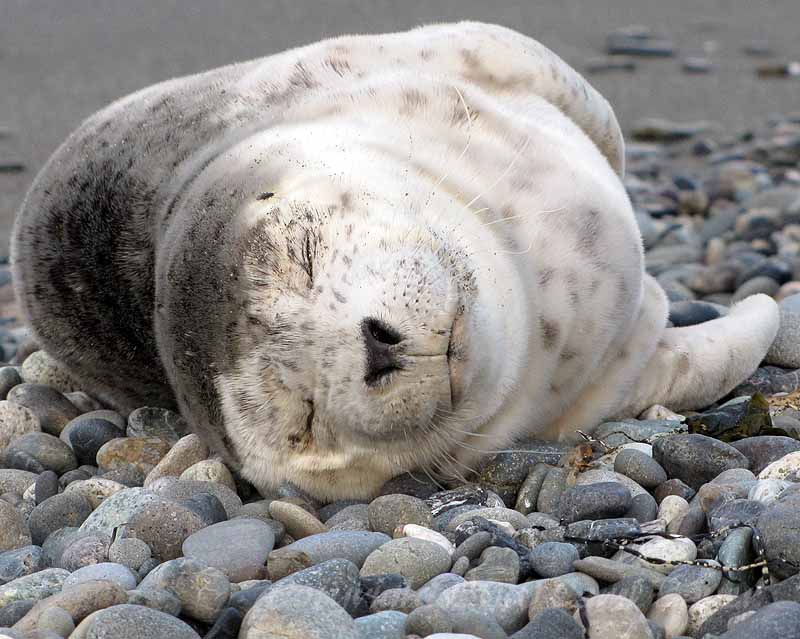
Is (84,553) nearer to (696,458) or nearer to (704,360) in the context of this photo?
(696,458)

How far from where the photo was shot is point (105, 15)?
14.5 meters

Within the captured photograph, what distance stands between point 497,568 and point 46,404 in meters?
2.51

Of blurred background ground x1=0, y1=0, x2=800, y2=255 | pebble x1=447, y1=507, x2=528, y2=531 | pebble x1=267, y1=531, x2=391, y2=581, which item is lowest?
blurred background ground x1=0, y1=0, x2=800, y2=255

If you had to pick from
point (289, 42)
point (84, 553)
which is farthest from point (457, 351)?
point (289, 42)

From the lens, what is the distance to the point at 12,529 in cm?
370

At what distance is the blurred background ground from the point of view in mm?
11656

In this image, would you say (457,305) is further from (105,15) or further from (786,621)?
(105,15)

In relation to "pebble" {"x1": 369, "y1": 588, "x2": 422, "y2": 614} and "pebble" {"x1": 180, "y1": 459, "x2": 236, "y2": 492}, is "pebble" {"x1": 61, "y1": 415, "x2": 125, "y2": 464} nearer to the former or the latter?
"pebble" {"x1": 180, "y1": 459, "x2": 236, "y2": 492}

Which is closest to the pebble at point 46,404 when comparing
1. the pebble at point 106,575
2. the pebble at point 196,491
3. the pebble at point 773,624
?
the pebble at point 196,491

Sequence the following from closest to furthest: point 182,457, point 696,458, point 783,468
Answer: point 783,468
point 696,458
point 182,457

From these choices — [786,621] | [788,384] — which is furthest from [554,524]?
[788,384]

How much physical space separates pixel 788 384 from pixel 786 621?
2.37 meters

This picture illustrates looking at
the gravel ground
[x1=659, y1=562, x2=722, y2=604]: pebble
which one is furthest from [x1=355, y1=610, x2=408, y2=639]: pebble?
[x1=659, y1=562, x2=722, y2=604]: pebble

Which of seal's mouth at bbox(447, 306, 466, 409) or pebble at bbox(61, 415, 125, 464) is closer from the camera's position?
seal's mouth at bbox(447, 306, 466, 409)
